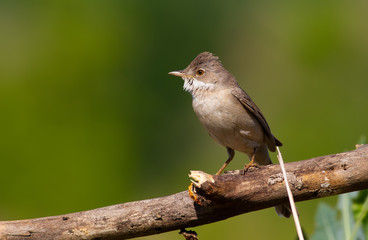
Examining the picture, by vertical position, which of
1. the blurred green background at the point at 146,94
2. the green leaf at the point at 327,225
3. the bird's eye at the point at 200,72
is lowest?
the green leaf at the point at 327,225

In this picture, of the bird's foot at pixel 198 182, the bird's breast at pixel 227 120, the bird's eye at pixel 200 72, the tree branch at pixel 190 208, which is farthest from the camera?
the bird's eye at pixel 200 72

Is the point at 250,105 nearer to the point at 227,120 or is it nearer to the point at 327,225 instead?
the point at 227,120

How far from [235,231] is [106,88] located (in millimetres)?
4388

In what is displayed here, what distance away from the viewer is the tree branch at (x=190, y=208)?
4.06m

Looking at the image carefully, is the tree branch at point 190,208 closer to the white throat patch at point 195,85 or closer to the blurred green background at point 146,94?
the white throat patch at point 195,85

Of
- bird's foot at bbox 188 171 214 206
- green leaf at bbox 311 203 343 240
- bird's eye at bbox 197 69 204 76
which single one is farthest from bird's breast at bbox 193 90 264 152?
bird's foot at bbox 188 171 214 206

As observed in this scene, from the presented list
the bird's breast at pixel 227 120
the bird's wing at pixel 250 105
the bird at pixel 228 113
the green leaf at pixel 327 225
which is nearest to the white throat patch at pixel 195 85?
the bird at pixel 228 113

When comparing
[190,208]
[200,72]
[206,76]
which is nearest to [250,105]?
[206,76]

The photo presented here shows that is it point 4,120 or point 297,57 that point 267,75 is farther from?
point 4,120

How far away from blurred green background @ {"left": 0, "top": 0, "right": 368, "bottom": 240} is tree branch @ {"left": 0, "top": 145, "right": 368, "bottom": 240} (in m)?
5.25

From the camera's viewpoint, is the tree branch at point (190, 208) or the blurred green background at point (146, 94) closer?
the tree branch at point (190, 208)

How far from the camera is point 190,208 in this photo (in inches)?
160

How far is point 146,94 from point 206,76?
6.74m

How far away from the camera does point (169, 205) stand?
4.11 meters
